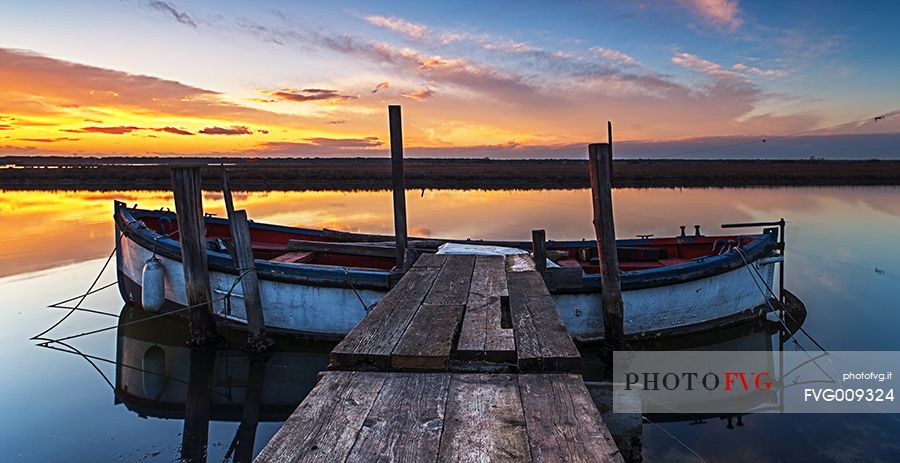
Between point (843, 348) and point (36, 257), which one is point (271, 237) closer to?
point (36, 257)

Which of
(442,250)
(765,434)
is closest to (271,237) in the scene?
(442,250)

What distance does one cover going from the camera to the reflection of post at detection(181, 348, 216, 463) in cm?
583

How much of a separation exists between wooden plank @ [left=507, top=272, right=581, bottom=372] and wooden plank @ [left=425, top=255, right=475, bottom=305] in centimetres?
50

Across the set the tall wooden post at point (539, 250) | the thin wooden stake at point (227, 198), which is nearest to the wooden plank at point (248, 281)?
the thin wooden stake at point (227, 198)

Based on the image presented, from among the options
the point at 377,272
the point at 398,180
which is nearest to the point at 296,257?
the point at 377,272

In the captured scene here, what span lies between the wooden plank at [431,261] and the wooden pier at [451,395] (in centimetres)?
215

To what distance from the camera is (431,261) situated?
7.00 m

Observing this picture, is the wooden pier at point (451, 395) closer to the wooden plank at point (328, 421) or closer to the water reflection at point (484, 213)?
the wooden plank at point (328, 421)

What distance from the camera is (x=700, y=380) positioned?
25.3 ft

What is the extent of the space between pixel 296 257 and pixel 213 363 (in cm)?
254

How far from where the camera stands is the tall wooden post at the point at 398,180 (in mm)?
8414

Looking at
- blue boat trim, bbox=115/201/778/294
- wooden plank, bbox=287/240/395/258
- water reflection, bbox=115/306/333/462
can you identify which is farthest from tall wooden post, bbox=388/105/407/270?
water reflection, bbox=115/306/333/462

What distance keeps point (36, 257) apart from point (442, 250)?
564 inches

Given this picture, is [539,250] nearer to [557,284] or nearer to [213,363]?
[557,284]
